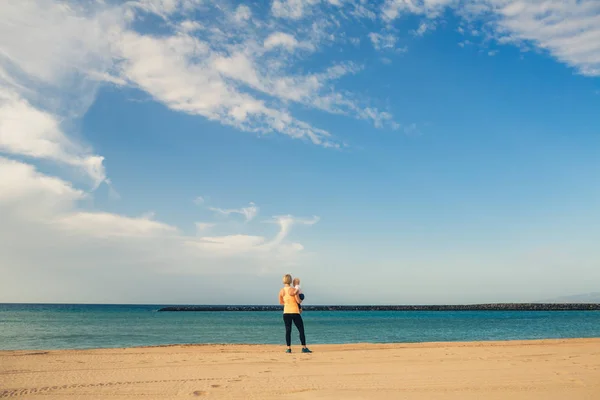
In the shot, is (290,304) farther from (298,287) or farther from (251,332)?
(251,332)

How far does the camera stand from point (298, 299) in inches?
433

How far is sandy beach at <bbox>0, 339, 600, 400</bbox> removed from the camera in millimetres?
6203

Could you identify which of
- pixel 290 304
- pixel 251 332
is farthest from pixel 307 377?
pixel 251 332

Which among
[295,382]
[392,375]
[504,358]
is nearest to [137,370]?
[295,382]

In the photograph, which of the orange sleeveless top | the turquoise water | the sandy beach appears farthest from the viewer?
the turquoise water

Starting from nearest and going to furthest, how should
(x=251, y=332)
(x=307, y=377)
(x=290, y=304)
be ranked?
(x=307, y=377)
(x=290, y=304)
(x=251, y=332)

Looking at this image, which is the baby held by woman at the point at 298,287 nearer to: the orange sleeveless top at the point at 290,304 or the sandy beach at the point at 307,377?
the orange sleeveless top at the point at 290,304

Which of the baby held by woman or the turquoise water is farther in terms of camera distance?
the turquoise water

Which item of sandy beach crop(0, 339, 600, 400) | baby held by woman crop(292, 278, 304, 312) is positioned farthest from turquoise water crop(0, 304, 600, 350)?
sandy beach crop(0, 339, 600, 400)

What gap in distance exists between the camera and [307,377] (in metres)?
7.32

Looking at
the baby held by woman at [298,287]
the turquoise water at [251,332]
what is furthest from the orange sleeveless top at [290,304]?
the turquoise water at [251,332]

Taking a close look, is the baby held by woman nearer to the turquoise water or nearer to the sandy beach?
the sandy beach

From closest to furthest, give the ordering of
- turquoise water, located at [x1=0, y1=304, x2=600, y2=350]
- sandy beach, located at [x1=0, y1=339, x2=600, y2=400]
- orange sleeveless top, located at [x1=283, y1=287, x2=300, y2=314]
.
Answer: sandy beach, located at [x1=0, y1=339, x2=600, y2=400] → orange sleeveless top, located at [x1=283, y1=287, x2=300, y2=314] → turquoise water, located at [x1=0, y1=304, x2=600, y2=350]

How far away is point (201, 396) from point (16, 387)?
112 inches
